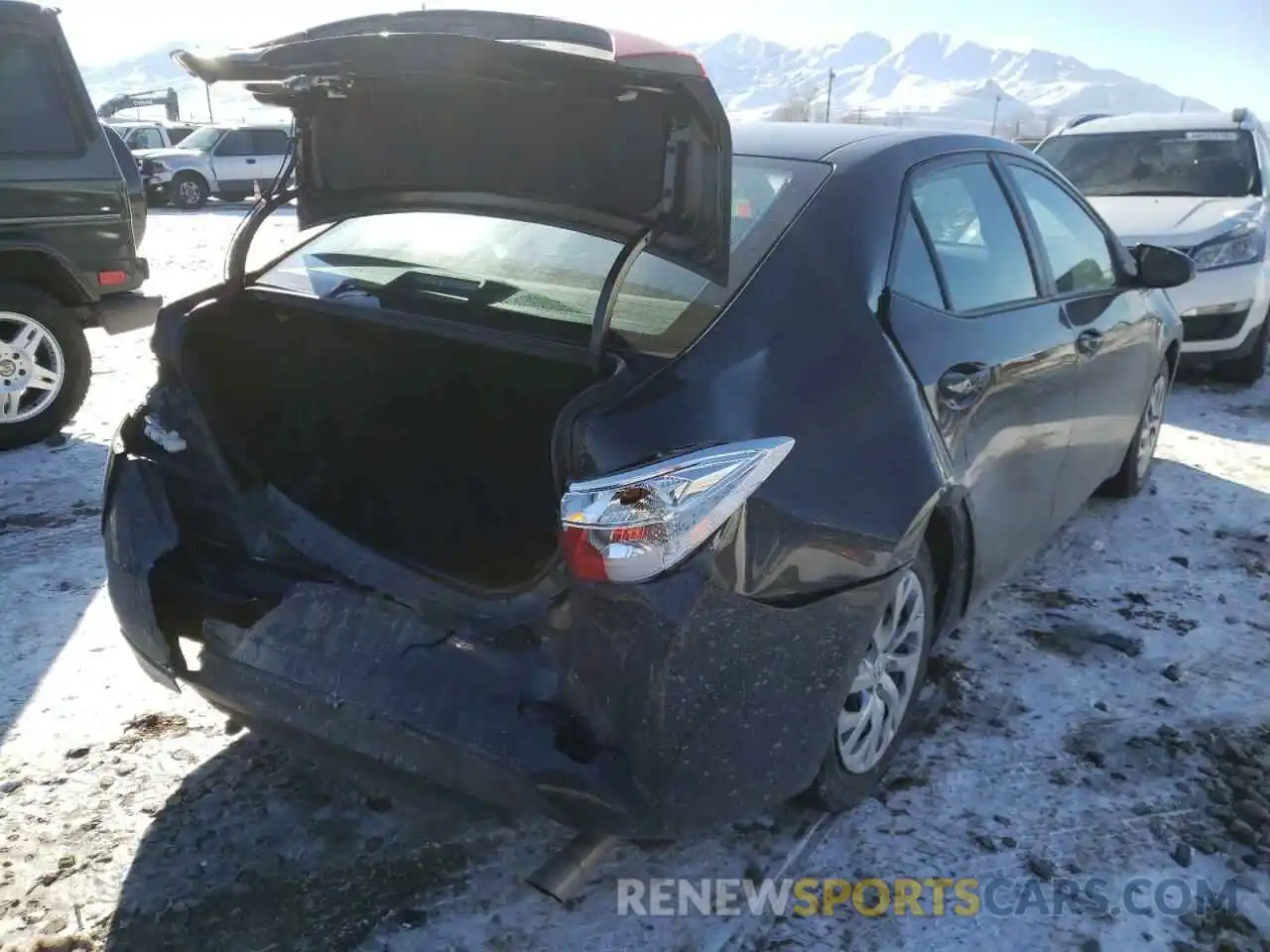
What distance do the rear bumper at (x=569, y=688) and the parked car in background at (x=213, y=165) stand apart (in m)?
20.1

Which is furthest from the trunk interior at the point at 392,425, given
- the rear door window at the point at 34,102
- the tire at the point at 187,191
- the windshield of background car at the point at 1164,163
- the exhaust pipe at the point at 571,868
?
the tire at the point at 187,191

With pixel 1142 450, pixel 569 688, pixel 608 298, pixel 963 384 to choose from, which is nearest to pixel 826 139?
pixel 963 384

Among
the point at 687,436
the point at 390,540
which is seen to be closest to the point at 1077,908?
the point at 687,436

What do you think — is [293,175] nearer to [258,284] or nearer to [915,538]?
[258,284]

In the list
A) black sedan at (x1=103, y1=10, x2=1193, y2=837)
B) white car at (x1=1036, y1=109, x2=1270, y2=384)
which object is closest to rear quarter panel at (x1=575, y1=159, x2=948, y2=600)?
black sedan at (x1=103, y1=10, x2=1193, y2=837)

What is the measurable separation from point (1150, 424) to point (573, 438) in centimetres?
392

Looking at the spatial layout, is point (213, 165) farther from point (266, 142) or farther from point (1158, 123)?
point (1158, 123)

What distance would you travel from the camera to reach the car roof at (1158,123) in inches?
315

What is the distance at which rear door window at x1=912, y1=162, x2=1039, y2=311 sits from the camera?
2871 mm

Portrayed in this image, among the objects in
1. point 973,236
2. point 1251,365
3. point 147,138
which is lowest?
point 147,138

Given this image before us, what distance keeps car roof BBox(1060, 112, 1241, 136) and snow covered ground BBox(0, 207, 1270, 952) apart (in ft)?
18.0

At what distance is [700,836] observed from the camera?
99.0 inches

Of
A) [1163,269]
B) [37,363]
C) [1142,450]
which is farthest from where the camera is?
[37,363]

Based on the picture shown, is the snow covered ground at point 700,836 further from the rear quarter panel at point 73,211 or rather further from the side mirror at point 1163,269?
the rear quarter panel at point 73,211
